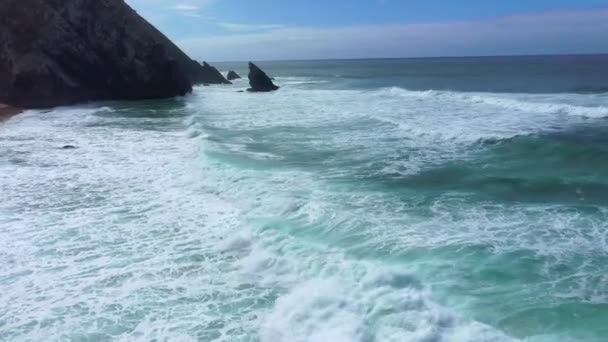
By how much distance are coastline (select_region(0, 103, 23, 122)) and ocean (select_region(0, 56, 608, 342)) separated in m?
10.8

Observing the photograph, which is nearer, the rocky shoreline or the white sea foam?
the white sea foam

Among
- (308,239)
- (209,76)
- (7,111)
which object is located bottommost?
(308,239)

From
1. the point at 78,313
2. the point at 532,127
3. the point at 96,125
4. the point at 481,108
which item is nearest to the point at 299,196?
the point at 78,313

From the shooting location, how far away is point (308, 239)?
1112 cm

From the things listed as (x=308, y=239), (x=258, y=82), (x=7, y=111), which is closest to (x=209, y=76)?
(x=258, y=82)

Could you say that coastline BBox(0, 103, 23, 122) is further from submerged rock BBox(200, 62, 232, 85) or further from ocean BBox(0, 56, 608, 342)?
submerged rock BBox(200, 62, 232, 85)

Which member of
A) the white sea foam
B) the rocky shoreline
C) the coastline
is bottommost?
the white sea foam

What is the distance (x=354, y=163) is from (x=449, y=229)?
7.09m

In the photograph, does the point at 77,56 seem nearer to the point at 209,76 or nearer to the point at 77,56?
the point at 77,56

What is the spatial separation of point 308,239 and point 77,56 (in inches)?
1394

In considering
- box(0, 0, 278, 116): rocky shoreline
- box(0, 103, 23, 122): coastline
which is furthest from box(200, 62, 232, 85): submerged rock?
box(0, 103, 23, 122): coastline

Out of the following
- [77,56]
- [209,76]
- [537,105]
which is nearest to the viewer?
[537,105]

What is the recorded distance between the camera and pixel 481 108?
1344 inches

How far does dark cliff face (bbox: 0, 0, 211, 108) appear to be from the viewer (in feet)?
123
